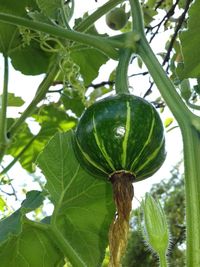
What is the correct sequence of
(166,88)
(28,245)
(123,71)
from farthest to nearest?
(28,245), (123,71), (166,88)

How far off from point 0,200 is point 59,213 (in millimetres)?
647

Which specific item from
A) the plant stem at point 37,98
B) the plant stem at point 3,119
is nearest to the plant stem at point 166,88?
the plant stem at point 3,119

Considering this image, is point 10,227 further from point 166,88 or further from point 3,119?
point 166,88

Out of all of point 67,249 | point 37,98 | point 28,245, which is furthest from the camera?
point 37,98

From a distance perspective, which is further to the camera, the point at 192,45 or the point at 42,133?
the point at 42,133

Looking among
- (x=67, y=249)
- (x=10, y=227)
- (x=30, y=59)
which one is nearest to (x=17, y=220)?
(x=10, y=227)

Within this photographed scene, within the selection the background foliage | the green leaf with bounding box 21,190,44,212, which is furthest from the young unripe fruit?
the green leaf with bounding box 21,190,44,212

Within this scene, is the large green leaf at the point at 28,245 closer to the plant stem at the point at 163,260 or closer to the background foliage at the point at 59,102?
the background foliage at the point at 59,102

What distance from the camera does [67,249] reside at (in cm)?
132

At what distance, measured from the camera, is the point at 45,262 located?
1634mm

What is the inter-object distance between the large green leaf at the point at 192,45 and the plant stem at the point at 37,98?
1.99 feet

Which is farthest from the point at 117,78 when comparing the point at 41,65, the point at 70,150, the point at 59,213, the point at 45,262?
the point at 41,65

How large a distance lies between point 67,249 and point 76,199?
8.9 inches

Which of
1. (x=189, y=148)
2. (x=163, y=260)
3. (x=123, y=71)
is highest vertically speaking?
(x=123, y=71)
